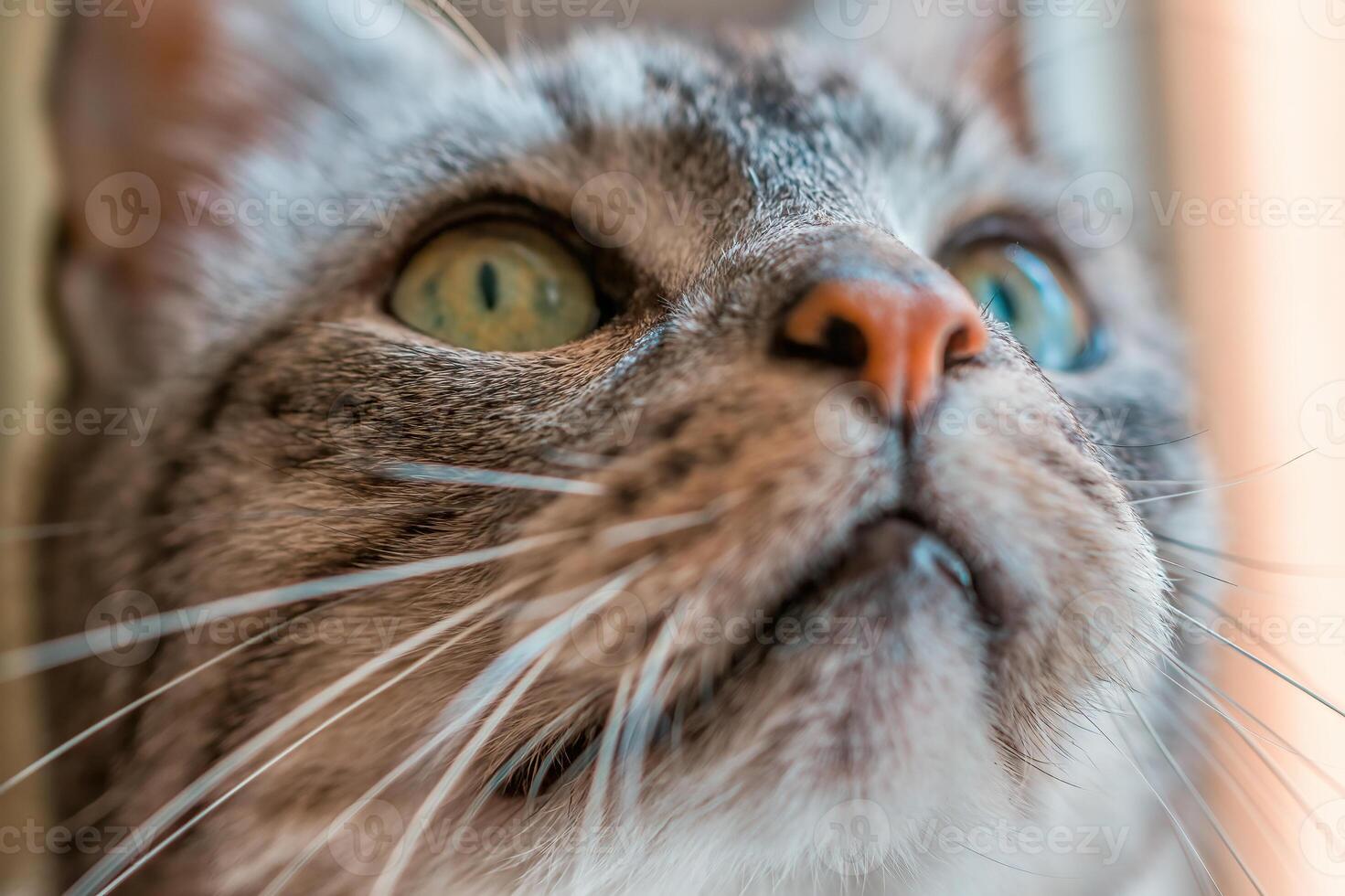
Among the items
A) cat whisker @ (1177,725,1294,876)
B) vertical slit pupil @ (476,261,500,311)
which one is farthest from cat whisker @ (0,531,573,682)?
cat whisker @ (1177,725,1294,876)

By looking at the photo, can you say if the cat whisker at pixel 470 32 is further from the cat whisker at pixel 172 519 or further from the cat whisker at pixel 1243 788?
the cat whisker at pixel 1243 788

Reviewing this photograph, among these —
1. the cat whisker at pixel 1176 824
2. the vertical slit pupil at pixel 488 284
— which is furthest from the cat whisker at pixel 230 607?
the cat whisker at pixel 1176 824

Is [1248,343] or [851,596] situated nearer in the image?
[851,596]

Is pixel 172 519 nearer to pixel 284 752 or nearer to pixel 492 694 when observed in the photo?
pixel 284 752

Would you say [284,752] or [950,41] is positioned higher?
[950,41]

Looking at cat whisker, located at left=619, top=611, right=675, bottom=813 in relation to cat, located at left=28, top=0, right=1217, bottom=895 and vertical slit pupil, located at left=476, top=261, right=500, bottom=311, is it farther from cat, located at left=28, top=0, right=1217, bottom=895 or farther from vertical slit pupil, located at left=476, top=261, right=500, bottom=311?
vertical slit pupil, located at left=476, top=261, right=500, bottom=311

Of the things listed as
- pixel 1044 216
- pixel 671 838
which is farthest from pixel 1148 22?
pixel 671 838

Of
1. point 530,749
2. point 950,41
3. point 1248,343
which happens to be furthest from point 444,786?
point 950,41
